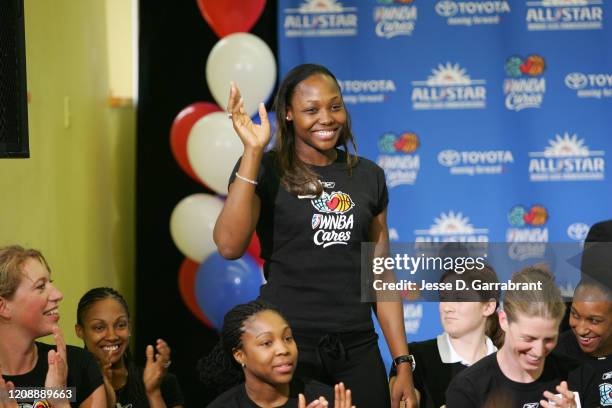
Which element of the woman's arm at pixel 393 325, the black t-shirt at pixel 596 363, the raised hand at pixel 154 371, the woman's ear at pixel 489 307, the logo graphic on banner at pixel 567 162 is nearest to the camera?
the woman's arm at pixel 393 325

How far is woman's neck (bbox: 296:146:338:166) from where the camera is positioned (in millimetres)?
3053

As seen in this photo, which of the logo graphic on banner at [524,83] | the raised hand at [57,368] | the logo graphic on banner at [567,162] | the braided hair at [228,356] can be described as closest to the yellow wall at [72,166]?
the raised hand at [57,368]

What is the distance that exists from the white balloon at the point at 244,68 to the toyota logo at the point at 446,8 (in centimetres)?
98

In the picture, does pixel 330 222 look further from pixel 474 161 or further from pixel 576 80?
pixel 576 80

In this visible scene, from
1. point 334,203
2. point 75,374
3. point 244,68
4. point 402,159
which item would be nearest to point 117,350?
point 75,374

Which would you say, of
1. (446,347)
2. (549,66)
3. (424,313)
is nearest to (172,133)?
(424,313)

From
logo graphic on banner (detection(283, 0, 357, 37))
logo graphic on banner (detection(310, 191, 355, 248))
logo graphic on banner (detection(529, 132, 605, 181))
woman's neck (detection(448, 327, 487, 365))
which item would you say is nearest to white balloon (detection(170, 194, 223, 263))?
logo graphic on banner (detection(283, 0, 357, 37))

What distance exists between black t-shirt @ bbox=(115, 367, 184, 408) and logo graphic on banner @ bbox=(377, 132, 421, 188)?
1958mm

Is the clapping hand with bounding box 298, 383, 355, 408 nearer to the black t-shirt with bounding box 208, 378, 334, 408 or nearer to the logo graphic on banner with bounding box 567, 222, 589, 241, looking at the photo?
the black t-shirt with bounding box 208, 378, 334, 408

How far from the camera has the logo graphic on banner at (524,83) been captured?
214 inches

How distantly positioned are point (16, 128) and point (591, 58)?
Result: 3.24 meters

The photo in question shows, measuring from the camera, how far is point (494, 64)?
544cm

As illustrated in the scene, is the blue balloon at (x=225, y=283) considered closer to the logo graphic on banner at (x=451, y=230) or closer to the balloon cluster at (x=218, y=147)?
the balloon cluster at (x=218, y=147)

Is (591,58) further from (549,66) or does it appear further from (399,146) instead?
(399,146)
